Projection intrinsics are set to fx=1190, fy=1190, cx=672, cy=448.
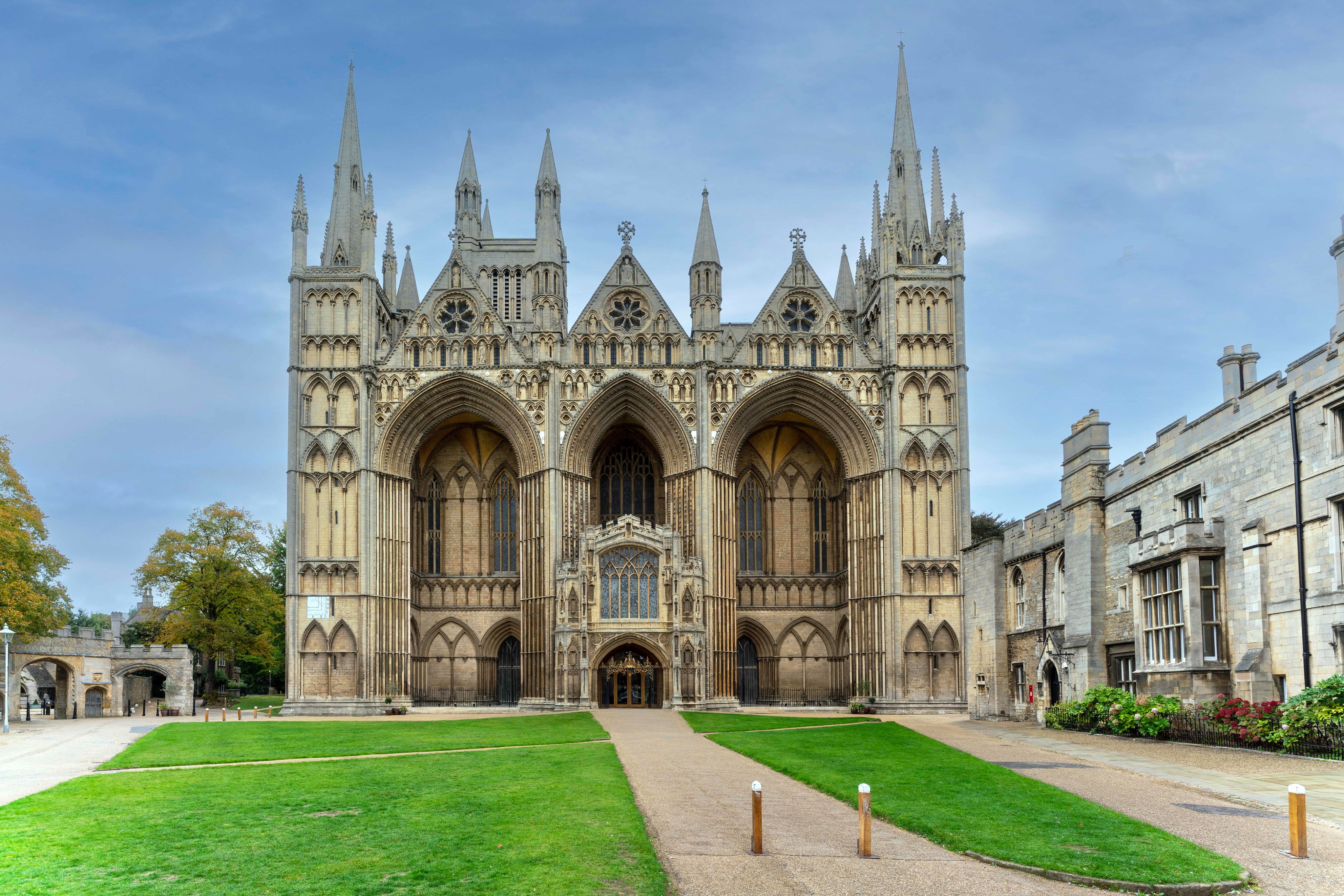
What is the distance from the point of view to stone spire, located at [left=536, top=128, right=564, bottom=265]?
5122 cm

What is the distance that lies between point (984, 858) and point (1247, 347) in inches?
785

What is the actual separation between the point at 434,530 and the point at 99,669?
1497cm

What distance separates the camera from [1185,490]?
26.6 m

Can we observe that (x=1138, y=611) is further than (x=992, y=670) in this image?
No

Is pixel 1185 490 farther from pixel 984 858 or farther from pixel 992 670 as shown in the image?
pixel 984 858

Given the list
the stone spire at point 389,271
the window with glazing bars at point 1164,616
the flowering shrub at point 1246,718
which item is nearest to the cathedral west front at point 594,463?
the stone spire at point 389,271

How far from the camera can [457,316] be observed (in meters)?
52.1

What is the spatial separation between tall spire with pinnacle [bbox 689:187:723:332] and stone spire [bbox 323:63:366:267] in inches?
565

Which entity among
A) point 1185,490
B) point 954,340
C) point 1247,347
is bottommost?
point 1185,490

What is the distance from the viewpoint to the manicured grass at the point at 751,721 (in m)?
33.9

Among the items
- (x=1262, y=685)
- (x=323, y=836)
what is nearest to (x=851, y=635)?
(x=1262, y=685)

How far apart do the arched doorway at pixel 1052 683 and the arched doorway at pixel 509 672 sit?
26.9 metres

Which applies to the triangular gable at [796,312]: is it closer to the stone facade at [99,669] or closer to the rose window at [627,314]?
the rose window at [627,314]

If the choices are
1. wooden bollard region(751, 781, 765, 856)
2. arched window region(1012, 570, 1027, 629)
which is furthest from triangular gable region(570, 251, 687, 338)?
wooden bollard region(751, 781, 765, 856)
